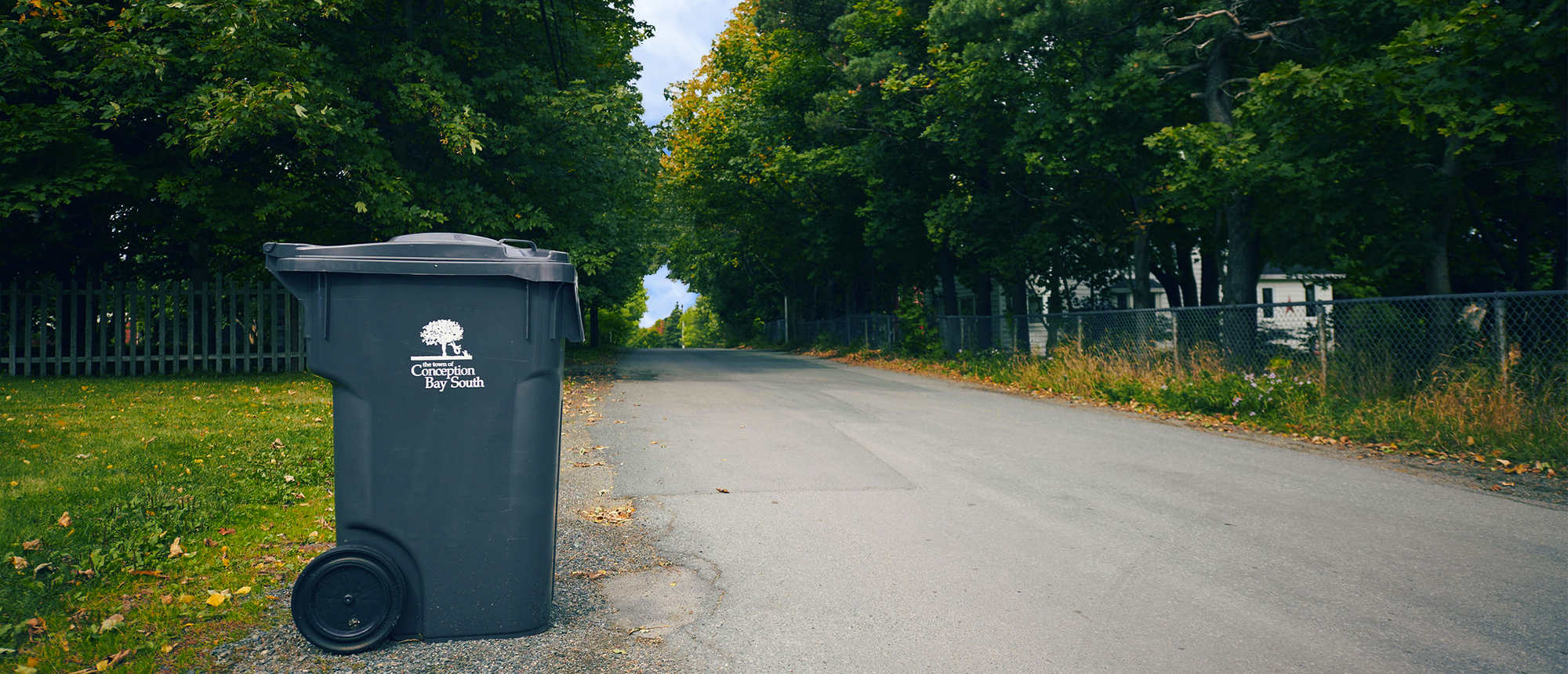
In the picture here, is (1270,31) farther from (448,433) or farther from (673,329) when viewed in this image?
(673,329)

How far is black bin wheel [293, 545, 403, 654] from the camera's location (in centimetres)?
337

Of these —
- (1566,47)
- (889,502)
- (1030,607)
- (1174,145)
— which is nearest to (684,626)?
(1030,607)

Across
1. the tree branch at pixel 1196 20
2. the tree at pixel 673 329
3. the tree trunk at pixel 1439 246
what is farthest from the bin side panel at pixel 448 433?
the tree at pixel 673 329

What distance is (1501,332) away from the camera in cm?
880

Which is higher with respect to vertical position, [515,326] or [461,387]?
[515,326]

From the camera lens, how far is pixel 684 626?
12.2ft

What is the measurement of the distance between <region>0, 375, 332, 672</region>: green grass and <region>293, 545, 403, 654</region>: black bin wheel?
0.42 m

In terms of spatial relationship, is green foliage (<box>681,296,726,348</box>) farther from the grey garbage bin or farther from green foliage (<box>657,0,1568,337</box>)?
the grey garbage bin

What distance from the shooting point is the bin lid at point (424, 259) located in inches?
135

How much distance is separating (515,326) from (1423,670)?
12.1 ft

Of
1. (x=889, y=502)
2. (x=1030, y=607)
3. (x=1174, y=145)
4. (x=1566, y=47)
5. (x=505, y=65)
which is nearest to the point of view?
(x=1030, y=607)

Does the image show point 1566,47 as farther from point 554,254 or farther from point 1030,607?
point 554,254

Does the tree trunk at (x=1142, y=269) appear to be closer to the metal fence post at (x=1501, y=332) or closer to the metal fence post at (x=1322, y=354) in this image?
the metal fence post at (x=1322, y=354)

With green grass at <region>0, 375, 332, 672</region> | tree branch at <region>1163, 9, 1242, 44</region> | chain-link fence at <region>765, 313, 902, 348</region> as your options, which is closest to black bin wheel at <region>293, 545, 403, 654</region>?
green grass at <region>0, 375, 332, 672</region>
